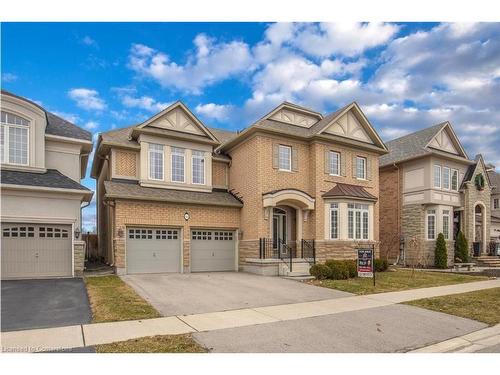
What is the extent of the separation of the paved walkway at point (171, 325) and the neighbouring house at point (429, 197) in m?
14.1

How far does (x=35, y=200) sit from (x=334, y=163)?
1458cm

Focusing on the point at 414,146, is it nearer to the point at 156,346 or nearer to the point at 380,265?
the point at 380,265

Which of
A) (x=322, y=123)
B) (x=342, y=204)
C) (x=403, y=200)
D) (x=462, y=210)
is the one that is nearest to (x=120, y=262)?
(x=342, y=204)

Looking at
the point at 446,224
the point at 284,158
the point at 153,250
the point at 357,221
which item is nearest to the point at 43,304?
the point at 153,250

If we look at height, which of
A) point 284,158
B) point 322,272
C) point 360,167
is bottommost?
point 322,272

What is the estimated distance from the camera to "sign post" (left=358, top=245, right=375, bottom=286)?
14.0m

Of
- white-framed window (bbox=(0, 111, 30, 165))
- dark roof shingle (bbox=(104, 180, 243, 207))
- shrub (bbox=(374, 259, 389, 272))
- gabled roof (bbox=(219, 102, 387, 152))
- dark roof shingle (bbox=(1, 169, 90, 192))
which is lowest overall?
shrub (bbox=(374, 259, 389, 272))

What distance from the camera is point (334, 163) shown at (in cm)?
2000

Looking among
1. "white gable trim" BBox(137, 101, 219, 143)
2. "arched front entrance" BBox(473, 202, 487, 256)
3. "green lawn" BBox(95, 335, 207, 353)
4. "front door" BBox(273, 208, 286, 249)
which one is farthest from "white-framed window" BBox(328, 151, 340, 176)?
"green lawn" BBox(95, 335, 207, 353)

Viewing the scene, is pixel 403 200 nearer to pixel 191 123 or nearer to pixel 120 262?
pixel 191 123

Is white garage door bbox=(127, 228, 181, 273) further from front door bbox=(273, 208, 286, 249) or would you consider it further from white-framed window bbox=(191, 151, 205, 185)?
front door bbox=(273, 208, 286, 249)

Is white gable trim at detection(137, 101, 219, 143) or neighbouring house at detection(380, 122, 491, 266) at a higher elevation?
white gable trim at detection(137, 101, 219, 143)

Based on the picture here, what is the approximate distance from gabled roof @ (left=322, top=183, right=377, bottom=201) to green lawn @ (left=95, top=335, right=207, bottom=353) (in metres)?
13.6

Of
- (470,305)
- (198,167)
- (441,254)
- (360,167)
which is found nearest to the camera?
(470,305)
